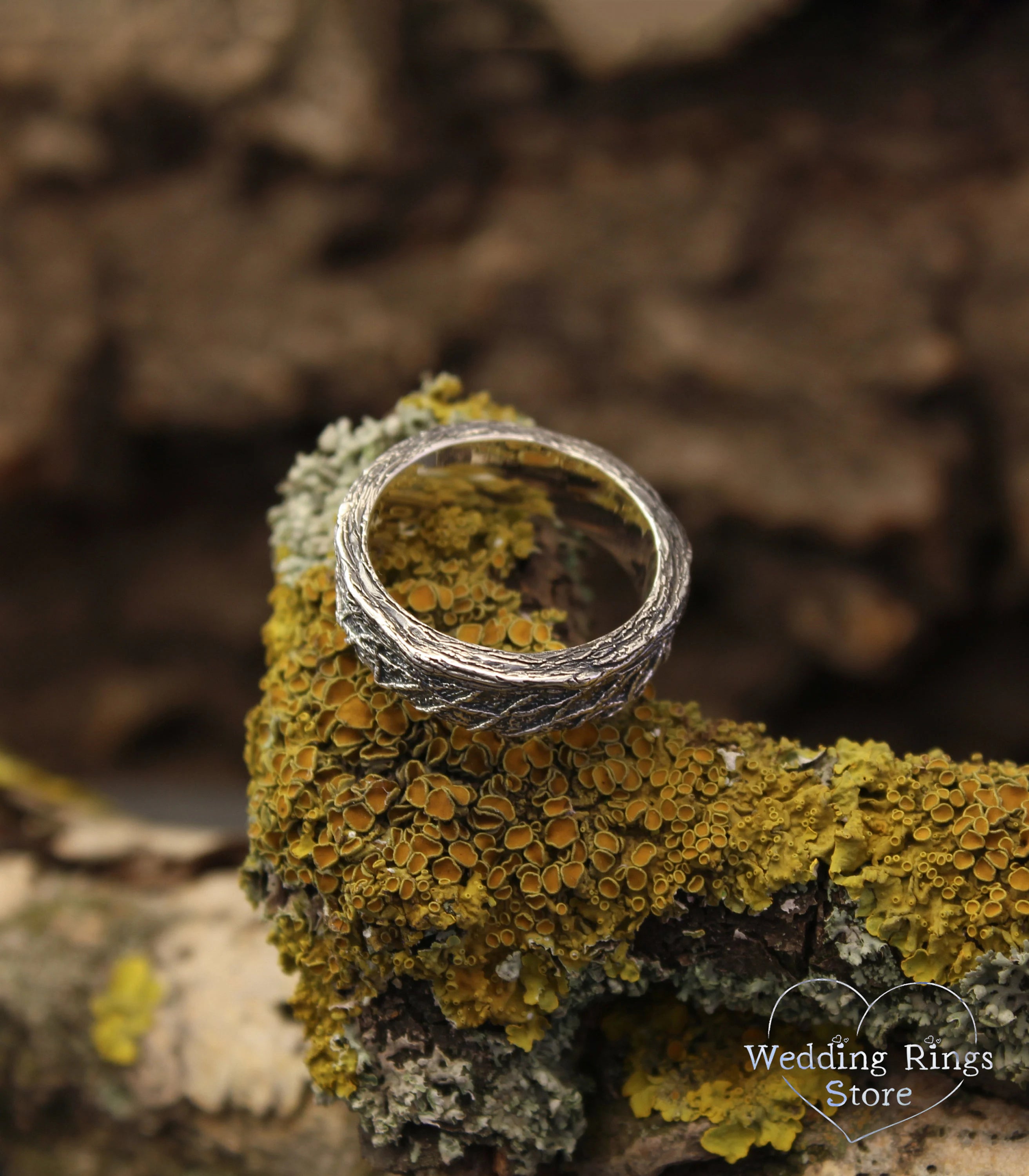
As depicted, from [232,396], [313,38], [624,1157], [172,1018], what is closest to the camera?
[624,1157]

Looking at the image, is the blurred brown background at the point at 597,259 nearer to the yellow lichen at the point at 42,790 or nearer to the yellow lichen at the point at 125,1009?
the yellow lichen at the point at 42,790

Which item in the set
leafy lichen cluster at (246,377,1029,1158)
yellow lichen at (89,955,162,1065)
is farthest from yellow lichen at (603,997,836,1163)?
yellow lichen at (89,955,162,1065)

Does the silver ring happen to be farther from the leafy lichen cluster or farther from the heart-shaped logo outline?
the heart-shaped logo outline

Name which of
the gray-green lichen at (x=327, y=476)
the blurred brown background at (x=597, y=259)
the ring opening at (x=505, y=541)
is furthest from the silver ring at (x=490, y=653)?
the blurred brown background at (x=597, y=259)

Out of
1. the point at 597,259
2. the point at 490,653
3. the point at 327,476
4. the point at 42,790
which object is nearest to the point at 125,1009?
the point at 42,790

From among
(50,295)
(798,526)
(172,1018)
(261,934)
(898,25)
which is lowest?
(172,1018)

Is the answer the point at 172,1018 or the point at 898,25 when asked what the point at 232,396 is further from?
the point at 898,25

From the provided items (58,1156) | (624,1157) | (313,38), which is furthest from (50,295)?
(624,1157)

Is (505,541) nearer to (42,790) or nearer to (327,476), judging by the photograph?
(327,476)
